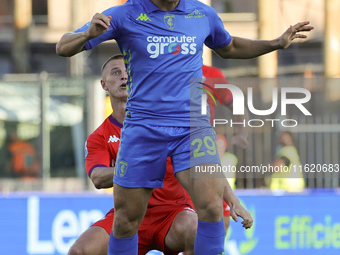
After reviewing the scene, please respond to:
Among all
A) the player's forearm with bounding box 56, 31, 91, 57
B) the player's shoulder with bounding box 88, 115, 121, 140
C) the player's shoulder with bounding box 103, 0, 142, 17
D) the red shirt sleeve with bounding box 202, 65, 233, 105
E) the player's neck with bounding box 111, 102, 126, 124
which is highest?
the player's shoulder with bounding box 103, 0, 142, 17

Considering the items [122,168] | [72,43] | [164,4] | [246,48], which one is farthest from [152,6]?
[122,168]

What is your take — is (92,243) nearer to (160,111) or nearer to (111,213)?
(111,213)

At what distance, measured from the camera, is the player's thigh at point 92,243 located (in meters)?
4.67

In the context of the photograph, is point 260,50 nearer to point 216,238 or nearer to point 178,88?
point 178,88

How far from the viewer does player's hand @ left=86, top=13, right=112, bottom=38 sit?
3.85 m

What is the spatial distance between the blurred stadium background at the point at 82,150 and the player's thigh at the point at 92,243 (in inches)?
130

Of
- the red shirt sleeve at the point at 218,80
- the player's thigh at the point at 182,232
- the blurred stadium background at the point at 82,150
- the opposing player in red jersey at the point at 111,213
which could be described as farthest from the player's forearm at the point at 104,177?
the blurred stadium background at the point at 82,150

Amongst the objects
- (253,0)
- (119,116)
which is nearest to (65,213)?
(119,116)

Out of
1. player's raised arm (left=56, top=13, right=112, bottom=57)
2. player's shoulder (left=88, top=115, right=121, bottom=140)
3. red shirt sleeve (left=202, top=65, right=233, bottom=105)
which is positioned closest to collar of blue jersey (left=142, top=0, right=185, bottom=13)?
player's raised arm (left=56, top=13, right=112, bottom=57)

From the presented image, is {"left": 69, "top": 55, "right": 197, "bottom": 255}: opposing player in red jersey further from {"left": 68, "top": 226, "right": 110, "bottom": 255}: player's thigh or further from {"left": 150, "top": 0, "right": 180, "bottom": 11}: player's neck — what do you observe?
{"left": 150, "top": 0, "right": 180, "bottom": 11}: player's neck

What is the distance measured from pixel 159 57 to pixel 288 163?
6.06 m

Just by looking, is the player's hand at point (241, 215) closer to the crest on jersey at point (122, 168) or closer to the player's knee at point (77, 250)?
the crest on jersey at point (122, 168)

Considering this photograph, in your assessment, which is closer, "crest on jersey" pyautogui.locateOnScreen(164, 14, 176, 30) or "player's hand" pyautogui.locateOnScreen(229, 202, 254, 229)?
"crest on jersey" pyautogui.locateOnScreen(164, 14, 176, 30)

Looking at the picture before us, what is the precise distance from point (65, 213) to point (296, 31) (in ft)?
14.7
